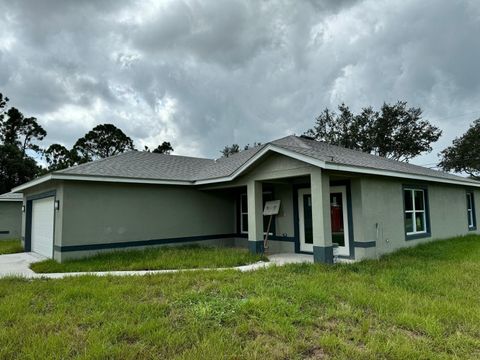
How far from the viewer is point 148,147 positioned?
1722 inches

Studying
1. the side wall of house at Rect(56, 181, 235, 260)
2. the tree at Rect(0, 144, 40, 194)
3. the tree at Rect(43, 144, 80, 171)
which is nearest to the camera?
the side wall of house at Rect(56, 181, 235, 260)

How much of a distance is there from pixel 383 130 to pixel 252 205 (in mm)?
26156

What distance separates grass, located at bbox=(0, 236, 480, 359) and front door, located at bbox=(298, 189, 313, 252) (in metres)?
Answer: 3.28

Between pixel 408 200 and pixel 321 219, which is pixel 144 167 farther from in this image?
pixel 408 200

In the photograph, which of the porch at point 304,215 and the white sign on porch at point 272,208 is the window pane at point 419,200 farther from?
the white sign on porch at point 272,208

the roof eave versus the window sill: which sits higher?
the roof eave

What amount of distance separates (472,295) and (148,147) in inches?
1674

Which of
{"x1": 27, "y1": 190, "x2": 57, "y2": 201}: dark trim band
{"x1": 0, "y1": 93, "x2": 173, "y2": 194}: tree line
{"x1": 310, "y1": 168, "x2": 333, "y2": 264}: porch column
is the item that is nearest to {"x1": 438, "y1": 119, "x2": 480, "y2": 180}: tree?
{"x1": 310, "y1": 168, "x2": 333, "y2": 264}: porch column

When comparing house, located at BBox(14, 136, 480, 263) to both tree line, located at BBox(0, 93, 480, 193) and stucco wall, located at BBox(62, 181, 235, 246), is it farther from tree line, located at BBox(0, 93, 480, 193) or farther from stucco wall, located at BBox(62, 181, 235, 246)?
tree line, located at BBox(0, 93, 480, 193)

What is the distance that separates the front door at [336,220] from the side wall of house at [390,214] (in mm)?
471

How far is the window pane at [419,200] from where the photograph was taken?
11.0m

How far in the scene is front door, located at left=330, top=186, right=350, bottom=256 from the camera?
901cm

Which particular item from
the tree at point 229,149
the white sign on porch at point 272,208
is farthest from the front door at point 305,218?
the tree at point 229,149

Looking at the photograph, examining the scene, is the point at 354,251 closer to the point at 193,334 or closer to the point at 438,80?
the point at 193,334
